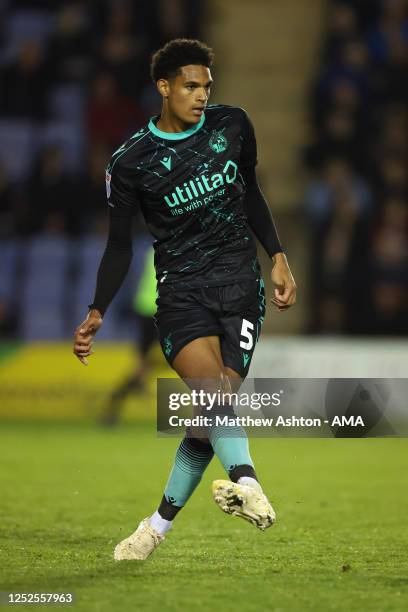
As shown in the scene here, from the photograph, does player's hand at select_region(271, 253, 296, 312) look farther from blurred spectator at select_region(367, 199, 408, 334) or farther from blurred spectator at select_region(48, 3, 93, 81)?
blurred spectator at select_region(48, 3, 93, 81)

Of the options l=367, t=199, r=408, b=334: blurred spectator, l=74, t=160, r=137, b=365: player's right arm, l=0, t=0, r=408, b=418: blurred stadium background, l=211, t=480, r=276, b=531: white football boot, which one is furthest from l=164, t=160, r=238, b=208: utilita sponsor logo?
l=367, t=199, r=408, b=334: blurred spectator

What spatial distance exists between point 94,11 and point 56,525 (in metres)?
9.04

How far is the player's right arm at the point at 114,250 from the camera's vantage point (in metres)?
4.89

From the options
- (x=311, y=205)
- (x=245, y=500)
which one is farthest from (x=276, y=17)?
(x=245, y=500)

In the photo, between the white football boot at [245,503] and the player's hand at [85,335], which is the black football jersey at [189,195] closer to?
the player's hand at [85,335]

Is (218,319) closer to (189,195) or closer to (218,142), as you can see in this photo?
(189,195)

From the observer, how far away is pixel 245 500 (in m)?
4.24

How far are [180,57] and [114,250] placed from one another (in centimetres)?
82

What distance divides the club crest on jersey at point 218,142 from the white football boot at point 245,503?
4.67ft

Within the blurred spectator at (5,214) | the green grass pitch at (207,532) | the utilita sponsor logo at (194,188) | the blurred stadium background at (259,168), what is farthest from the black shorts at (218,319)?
the blurred spectator at (5,214)

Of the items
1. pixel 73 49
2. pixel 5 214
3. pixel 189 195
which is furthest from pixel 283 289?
pixel 73 49

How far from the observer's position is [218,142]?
493 centimetres

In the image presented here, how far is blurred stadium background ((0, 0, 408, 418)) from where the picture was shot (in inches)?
454

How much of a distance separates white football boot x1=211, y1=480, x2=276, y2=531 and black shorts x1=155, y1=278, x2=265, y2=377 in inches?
25.6
